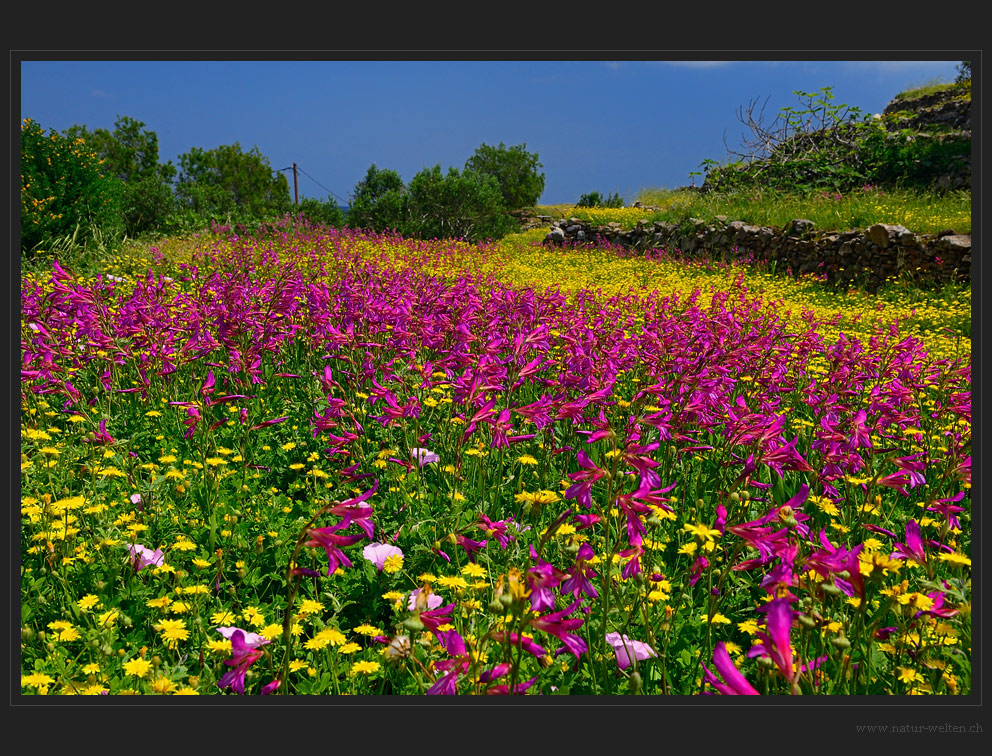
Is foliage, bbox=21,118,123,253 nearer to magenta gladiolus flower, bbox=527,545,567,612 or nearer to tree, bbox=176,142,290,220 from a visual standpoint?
magenta gladiolus flower, bbox=527,545,567,612

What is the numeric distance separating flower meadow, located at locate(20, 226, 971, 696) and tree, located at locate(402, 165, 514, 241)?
16218 mm

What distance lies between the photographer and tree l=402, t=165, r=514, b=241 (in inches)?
808

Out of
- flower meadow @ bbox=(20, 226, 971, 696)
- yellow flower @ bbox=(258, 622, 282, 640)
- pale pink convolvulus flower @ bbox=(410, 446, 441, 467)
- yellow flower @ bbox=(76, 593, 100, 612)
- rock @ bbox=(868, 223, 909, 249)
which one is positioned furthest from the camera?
rock @ bbox=(868, 223, 909, 249)

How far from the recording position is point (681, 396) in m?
3.10

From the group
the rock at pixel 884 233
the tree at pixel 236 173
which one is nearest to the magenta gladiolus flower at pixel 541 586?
the rock at pixel 884 233

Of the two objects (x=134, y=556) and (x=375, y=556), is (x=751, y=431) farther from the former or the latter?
(x=134, y=556)

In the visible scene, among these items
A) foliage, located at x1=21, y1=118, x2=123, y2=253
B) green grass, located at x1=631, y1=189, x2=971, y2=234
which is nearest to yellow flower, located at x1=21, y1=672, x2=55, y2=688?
foliage, located at x1=21, y1=118, x2=123, y2=253

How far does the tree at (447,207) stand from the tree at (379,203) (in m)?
0.42

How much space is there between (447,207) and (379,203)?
7.77 ft

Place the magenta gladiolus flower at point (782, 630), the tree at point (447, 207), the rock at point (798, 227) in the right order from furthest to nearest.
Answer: the tree at point (447, 207) < the rock at point (798, 227) < the magenta gladiolus flower at point (782, 630)

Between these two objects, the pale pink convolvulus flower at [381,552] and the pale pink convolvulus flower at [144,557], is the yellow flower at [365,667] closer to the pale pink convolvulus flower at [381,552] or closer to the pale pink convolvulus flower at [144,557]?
the pale pink convolvulus flower at [381,552]

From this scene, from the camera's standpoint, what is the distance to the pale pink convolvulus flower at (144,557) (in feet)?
7.11
